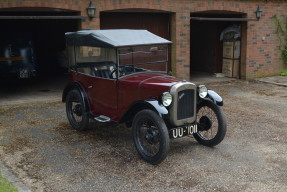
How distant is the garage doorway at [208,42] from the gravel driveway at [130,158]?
6.72 meters

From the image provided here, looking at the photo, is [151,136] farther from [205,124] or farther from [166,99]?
[205,124]

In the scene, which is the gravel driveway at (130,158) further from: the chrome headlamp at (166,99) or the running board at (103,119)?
the chrome headlamp at (166,99)

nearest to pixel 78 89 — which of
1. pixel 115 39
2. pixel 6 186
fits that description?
pixel 115 39

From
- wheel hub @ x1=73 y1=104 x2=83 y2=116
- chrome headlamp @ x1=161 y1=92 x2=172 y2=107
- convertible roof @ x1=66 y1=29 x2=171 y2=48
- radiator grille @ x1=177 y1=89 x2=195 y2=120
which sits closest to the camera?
chrome headlamp @ x1=161 y1=92 x2=172 y2=107

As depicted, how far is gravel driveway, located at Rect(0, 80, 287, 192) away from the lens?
4621mm

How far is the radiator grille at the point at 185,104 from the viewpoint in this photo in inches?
214

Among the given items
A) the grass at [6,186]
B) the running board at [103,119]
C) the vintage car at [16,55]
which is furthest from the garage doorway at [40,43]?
the grass at [6,186]

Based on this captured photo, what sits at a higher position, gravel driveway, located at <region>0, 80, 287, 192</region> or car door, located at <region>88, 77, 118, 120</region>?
car door, located at <region>88, 77, 118, 120</region>

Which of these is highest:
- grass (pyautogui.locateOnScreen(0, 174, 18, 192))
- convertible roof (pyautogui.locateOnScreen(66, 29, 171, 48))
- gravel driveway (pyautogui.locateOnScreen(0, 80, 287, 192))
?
convertible roof (pyautogui.locateOnScreen(66, 29, 171, 48))

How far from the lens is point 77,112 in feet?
23.0

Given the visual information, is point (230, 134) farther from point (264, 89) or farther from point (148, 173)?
point (264, 89)

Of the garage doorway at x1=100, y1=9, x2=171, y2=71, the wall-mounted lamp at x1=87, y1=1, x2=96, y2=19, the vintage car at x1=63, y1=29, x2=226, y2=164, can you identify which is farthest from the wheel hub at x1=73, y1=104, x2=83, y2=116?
the garage doorway at x1=100, y1=9, x2=171, y2=71

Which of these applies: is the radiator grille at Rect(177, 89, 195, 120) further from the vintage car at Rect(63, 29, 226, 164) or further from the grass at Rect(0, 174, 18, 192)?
the grass at Rect(0, 174, 18, 192)

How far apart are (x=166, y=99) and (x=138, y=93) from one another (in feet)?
2.04
